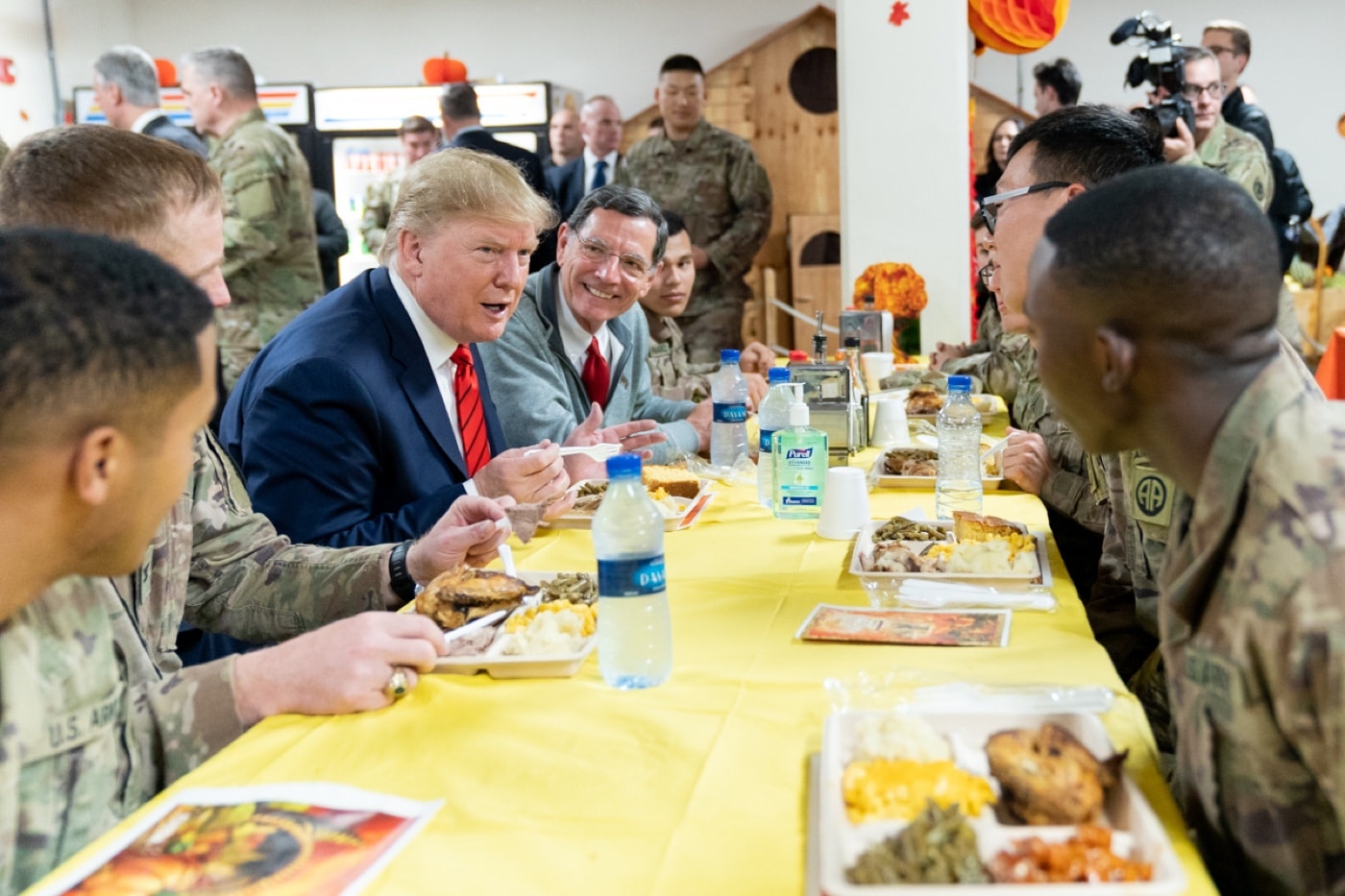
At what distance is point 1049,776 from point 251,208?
4422 mm

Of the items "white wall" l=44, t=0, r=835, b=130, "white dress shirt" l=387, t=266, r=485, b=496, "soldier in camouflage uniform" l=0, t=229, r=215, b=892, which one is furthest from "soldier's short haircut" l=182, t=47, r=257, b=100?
"soldier in camouflage uniform" l=0, t=229, r=215, b=892

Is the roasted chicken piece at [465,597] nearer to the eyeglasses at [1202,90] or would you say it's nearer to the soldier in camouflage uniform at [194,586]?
the soldier in camouflage uniform at [194,586]

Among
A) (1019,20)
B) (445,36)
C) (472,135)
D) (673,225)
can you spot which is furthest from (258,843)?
(445,36)

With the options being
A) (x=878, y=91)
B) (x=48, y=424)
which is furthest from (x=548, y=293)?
(x=878, y=91)

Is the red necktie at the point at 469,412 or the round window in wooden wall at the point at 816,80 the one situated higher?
the round window in wooden wall at the point at 816,80

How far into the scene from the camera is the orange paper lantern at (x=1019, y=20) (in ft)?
17.1

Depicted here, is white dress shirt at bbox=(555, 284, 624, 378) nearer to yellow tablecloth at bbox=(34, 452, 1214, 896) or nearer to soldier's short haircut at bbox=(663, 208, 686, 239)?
soldier's short haircut at bbox=(663, 208, 686, 239)

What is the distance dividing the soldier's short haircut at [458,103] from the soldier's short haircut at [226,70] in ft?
2.81

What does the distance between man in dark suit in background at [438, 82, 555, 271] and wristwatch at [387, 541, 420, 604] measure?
2.98 meters

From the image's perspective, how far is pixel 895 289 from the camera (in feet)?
17.0

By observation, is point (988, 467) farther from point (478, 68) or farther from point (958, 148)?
point (478, 68)

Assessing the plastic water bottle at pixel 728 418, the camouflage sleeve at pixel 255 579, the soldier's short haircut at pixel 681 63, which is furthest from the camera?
the soldier's short haircut at pixel 681 63

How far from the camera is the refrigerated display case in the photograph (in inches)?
315

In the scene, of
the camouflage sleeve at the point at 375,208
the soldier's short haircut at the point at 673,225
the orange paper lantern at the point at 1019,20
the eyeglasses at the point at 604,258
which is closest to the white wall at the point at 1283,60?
the orange paper lantern at the point at 1019,20
